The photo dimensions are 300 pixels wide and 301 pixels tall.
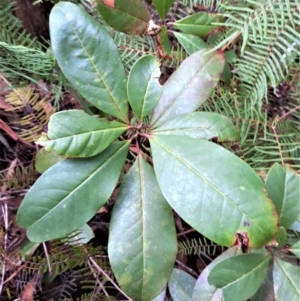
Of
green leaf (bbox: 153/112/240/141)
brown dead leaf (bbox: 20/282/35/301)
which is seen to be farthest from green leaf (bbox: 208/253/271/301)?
brown dead leaf (bbox: 20/282/35/301)

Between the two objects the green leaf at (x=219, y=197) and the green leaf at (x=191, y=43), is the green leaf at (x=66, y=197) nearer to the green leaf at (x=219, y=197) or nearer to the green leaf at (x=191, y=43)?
the green leaf at (x=219, y=197)

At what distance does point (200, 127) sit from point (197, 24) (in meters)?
0.32

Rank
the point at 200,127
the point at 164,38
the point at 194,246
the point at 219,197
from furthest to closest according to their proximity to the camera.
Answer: the point at 194,246
the point at 164,38
the point at 200,127
the point at 219,197

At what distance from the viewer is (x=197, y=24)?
0.92 metres

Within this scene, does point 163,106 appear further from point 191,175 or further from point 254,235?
Result: point 254,235

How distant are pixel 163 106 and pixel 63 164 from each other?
0.83 feet

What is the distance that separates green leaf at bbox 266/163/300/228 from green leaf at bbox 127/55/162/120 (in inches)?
11.5

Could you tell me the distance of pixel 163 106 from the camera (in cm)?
81

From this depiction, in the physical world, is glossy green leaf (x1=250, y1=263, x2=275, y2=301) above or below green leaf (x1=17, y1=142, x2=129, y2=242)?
below

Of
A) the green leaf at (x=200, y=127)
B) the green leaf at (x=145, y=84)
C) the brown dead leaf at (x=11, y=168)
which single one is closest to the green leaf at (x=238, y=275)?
the green leaf at (x=200, y=127)

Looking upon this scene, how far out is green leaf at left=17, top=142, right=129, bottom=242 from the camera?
71cm

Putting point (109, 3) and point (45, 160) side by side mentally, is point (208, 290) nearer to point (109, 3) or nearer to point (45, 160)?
point (45, 160)

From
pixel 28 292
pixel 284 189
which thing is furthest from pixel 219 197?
pixel 28 292

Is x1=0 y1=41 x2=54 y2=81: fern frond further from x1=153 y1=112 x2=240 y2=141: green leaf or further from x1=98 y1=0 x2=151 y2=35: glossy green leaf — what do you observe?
x1=153 y1=112 x2=240 y2=141: green leaf
